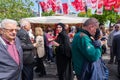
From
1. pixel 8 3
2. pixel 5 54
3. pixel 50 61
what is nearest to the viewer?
pixel 5 54

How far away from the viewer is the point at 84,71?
17.1 ft

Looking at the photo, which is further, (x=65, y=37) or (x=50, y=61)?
(x=50, y=61)

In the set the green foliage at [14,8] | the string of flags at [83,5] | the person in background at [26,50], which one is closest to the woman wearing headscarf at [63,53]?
the person in background at [26,50]

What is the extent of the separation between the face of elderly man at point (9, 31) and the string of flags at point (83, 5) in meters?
15.4

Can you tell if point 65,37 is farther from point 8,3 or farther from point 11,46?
point 8,3

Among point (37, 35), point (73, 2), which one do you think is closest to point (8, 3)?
point (73, 2)

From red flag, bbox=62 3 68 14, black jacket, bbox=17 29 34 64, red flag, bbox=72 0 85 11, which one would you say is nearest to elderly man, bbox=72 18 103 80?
black jacket, bbox=17 29 34 64

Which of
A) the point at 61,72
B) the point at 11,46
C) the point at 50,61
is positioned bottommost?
the point at 50,61

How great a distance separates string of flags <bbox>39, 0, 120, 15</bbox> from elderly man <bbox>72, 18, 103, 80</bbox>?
14.6 meters

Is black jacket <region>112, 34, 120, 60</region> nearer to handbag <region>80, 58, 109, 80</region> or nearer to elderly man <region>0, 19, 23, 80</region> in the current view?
handbag <region>80, 58, 109, 80</region>

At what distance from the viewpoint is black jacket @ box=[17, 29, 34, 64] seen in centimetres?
680

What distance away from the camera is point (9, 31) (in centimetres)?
474

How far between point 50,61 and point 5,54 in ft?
36.2

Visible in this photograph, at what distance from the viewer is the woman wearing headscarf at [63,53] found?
346 inches
